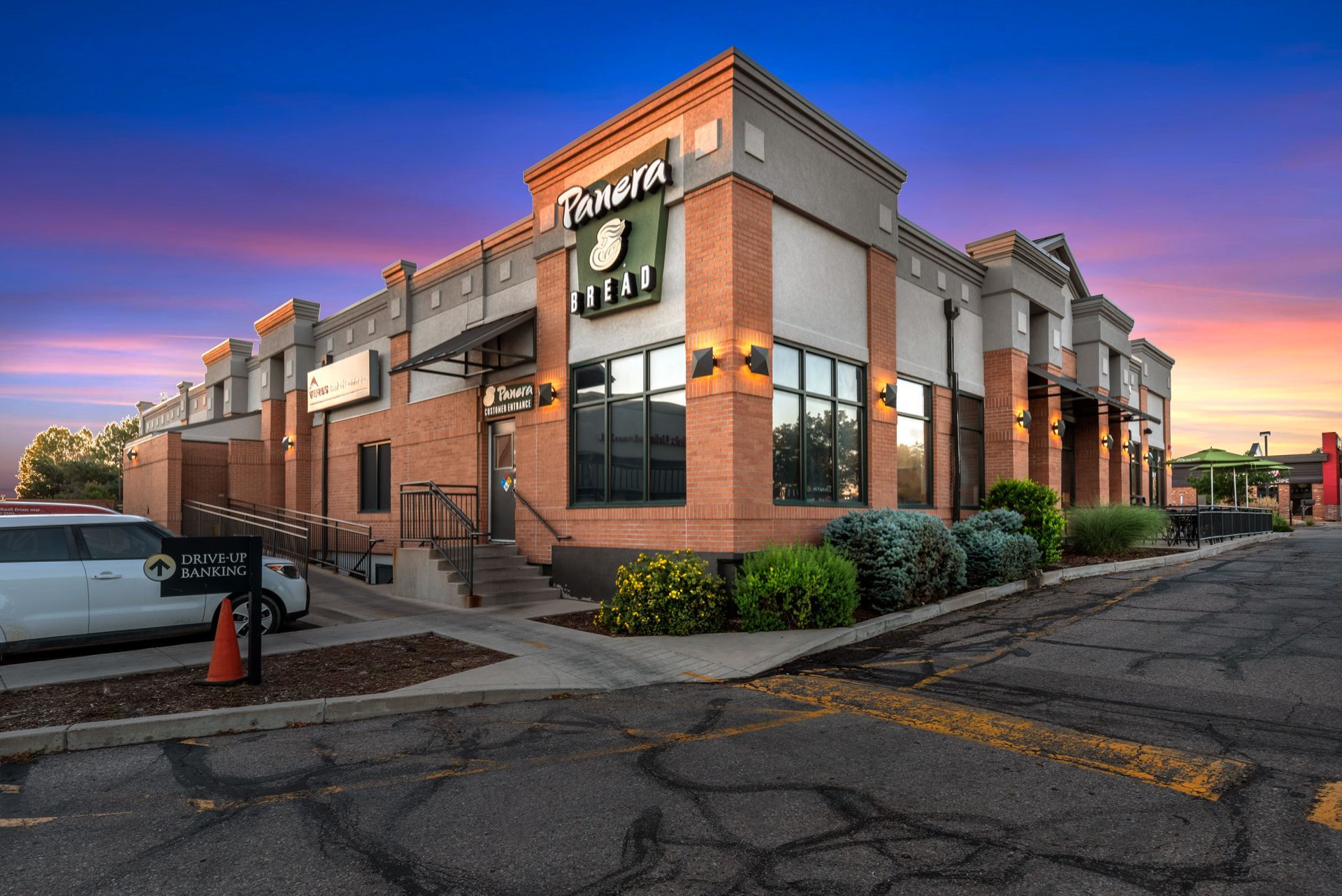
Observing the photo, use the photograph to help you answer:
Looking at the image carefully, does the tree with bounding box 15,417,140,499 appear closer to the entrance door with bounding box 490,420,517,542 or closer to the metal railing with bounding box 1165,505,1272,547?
the entrance door with bounding box 490,420,517,542

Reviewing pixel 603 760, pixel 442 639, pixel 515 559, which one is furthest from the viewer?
pixel 515 559

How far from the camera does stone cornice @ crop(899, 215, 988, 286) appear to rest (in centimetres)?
1667

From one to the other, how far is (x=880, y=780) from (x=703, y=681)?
3.17m

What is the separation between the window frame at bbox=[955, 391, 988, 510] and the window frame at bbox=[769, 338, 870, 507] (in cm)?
469

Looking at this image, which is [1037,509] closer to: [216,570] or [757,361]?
[757,361]

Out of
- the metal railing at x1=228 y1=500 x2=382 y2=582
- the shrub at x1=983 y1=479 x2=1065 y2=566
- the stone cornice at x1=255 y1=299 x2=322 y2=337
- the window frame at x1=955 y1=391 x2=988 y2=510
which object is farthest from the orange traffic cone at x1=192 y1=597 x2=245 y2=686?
the stone cornice at x1=255 y1=299 x2=322 y2=337

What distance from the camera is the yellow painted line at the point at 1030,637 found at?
311 inches

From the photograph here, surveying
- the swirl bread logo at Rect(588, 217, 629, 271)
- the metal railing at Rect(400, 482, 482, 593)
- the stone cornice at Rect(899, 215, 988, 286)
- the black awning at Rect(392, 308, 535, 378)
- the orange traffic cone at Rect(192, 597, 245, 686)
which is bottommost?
the orange traffic cone at Rect(192, 597, 245, 686)

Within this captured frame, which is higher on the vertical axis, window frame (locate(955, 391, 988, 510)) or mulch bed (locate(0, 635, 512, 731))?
window frame (locate(955, 391, 988, 510))

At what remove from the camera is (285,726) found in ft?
21.5

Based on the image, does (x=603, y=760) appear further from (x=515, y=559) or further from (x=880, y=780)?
(x=515, y=559)

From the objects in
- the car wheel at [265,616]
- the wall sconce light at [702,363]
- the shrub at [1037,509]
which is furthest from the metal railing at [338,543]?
the shrub at [1037,509]

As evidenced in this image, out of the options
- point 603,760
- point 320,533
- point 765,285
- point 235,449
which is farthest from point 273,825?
point 235,449

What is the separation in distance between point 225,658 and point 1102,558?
17.1 metres
